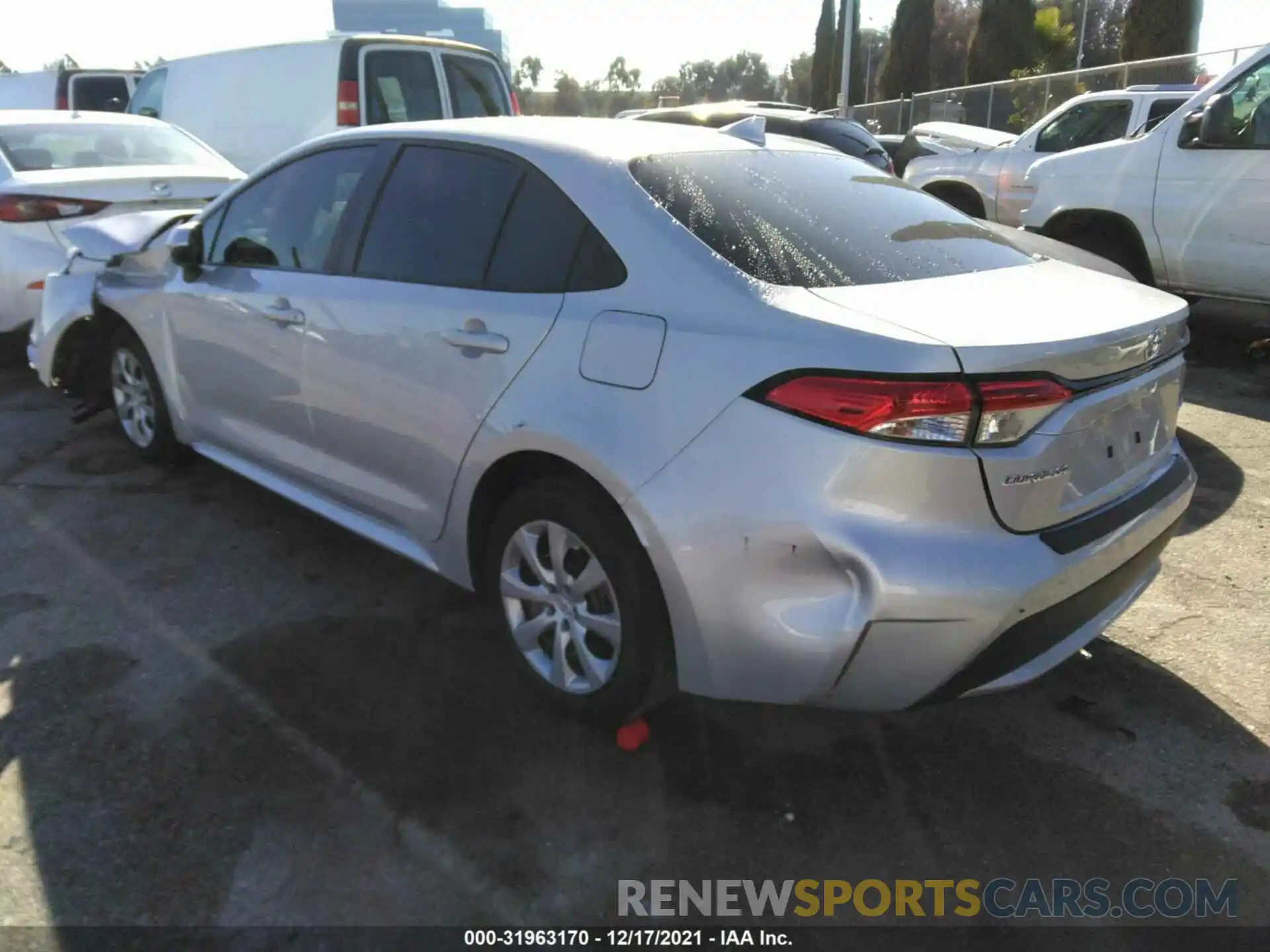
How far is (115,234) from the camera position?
5.08m

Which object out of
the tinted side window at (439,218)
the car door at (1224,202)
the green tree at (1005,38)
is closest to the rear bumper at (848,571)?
the tinted side window at (439,218)

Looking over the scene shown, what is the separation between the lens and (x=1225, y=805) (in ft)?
8.46

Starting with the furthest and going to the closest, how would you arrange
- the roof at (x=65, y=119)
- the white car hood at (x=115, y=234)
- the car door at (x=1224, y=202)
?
1. the roof at (x=65, y=119)
2. the car door at (x=1224, y=202)
3. the white car hood at (x=115, y=234)

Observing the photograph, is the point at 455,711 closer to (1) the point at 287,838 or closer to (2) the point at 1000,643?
(1) the point at 287,838

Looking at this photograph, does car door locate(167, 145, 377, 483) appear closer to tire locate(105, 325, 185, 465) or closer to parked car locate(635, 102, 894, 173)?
tire locate(105, 325, 185, 465)

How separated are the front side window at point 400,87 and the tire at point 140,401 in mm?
4107

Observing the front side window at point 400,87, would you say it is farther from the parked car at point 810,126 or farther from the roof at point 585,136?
the roof at point 585,136

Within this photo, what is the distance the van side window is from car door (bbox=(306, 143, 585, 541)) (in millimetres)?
8158

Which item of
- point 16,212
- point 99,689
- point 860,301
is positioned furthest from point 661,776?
point 16,212

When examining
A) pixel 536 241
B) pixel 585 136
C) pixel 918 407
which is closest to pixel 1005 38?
pixel 585 136

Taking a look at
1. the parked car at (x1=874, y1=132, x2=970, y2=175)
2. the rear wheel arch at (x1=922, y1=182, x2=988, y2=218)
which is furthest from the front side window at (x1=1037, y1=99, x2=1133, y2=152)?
the parked car at (x1=874, y1=132, x2=970, y2=175)

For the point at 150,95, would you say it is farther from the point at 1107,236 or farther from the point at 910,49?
the point at 910,49

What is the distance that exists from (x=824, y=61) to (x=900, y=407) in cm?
4800

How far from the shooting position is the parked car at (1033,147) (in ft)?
31.0
